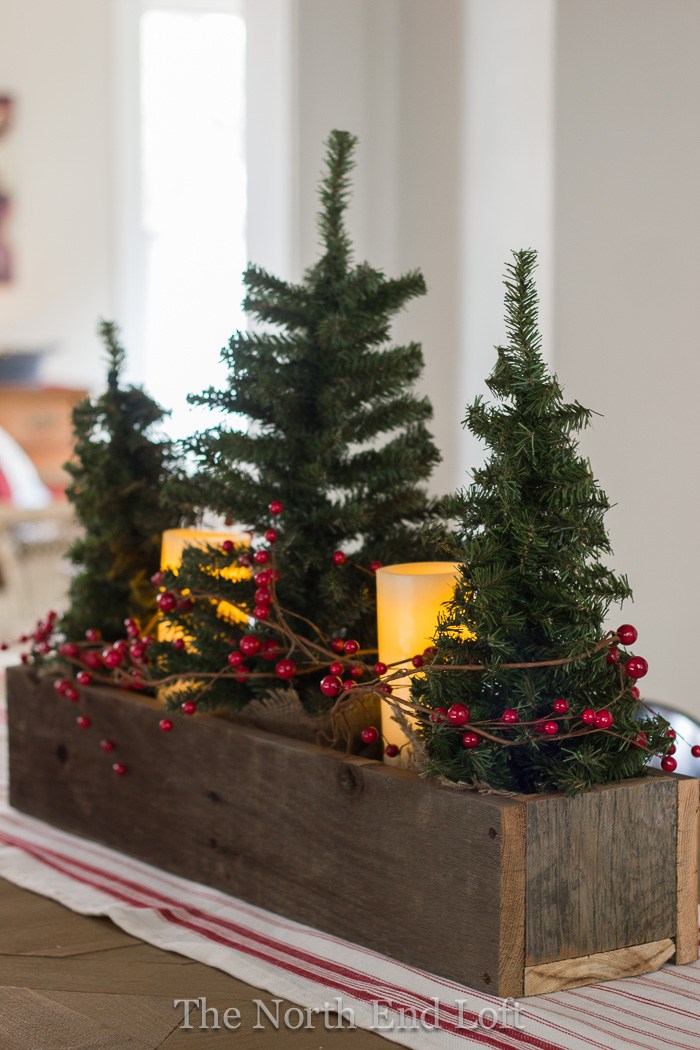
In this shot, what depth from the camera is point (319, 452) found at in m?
1.02

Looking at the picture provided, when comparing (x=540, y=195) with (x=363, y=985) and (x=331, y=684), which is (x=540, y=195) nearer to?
(x=331, y=684)

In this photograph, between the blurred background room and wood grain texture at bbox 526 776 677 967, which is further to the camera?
the blurred background room

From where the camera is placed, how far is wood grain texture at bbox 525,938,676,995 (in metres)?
0.82

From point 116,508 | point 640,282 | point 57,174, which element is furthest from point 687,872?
point 57,174

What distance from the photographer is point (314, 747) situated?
0.95m

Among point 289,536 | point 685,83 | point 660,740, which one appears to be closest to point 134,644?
point 289,536

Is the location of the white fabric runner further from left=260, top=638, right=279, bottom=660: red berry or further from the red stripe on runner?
left=260, top=638, right=279, bottom=660: red berry

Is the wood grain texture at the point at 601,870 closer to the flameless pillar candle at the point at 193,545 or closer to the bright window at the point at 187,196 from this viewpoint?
the flameless pillar candle at the point at 193,545

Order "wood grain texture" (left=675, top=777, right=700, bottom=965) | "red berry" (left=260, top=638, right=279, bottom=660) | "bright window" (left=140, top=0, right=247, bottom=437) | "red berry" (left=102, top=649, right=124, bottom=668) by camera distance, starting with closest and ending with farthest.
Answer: "wood grain texture" (left=675, top=777, right=700, bottom=965) → "red berry" (left=260, top=638, right=279, bottom=660) → "red berry" (left=102, top=649, right=124, bottom=668) → "bright window" (left=140, top=0, right=247, bottom=437)

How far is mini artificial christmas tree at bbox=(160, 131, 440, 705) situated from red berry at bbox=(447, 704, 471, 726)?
213 millimetres

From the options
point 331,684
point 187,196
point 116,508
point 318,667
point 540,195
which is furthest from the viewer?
point 187,196

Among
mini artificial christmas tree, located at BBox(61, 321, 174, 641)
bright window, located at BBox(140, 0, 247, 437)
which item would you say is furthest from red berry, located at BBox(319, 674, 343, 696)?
bright window, located at BBox(140, 0, 247, 437)

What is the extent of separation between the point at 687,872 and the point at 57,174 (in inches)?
184

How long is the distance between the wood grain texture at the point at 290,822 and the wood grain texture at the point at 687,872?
0.14 m
